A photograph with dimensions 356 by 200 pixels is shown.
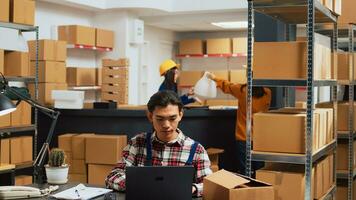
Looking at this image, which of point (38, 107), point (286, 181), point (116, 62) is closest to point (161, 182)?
point (286, 181)

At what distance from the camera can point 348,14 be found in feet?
16.0

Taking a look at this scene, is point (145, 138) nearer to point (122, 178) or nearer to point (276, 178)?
point (122, 178)

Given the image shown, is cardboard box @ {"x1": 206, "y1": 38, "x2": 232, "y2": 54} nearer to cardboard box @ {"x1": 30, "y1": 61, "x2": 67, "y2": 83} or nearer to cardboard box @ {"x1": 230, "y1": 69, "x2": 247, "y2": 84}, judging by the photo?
cardboard box @ {"x1": 230, "y1": 69, "x2": 247, "y2": 84}

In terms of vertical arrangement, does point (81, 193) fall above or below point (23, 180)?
above

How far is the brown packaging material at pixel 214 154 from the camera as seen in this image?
5.20m

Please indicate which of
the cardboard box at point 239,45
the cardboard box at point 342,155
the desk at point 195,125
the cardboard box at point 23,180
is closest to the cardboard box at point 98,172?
the desk at point 195,125

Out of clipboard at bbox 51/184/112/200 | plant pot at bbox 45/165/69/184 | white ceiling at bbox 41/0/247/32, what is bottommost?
clipboard at bbox 51/184/112/200

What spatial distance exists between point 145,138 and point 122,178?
270 millimetres

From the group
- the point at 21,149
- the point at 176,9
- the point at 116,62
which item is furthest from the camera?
the point at 176,9

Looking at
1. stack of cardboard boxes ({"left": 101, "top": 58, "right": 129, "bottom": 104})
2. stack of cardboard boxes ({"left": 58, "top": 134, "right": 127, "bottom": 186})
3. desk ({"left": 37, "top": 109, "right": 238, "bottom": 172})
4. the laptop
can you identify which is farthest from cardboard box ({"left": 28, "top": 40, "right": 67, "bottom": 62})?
the laptop

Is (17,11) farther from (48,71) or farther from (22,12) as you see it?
(48,71)

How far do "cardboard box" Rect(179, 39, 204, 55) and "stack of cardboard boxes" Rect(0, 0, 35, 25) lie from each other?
537cm

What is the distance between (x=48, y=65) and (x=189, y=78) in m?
4.35

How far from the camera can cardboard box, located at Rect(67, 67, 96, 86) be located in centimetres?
747
